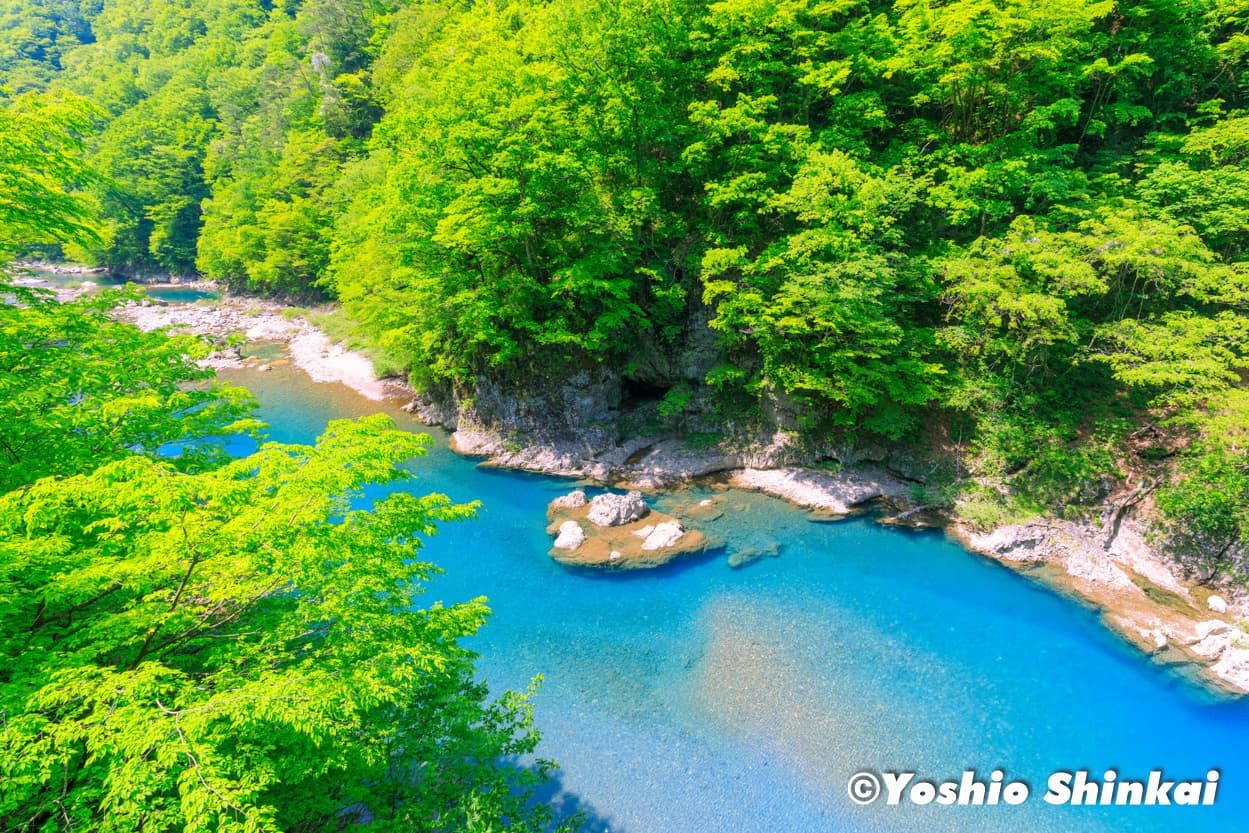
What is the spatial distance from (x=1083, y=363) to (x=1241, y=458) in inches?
164

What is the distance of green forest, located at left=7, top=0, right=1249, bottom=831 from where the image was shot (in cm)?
463

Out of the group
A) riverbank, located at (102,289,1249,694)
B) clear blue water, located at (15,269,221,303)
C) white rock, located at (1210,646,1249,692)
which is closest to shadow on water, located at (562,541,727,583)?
riverbank, located at (102,289,1249,694)

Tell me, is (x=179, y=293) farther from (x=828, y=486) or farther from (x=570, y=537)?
(x=828, y=486)

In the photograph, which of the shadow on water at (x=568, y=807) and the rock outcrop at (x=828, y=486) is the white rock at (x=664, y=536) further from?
the shadow on water at (x=568, y=807)

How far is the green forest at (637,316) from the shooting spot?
15.2 ft

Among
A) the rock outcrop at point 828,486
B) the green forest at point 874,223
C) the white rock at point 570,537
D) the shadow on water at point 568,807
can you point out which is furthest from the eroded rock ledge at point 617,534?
the shadow on water at point 568,807

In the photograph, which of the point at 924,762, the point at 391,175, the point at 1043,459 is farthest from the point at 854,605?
the point at 391,175

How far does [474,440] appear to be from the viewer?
19.4 metres

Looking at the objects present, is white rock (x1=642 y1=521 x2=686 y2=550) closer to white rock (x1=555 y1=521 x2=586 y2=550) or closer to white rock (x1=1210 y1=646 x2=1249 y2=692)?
white rock (x1=555 y1=521 x2=586 y2=550)

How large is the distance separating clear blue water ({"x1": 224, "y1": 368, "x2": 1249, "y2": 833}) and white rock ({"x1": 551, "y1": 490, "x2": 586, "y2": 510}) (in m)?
1.21

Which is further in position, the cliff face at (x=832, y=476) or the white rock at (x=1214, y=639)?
the cliff face at (x=832, y=476)

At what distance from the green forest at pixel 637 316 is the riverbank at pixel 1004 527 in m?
0.66

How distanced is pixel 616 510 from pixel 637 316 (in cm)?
752

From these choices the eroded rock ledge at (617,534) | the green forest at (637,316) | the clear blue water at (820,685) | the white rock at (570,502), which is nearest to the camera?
the green forest at (637,316)
